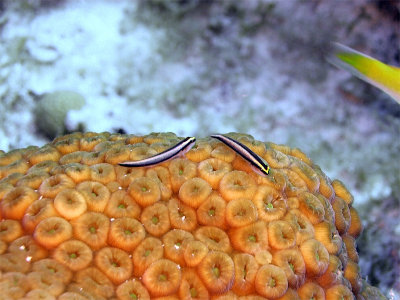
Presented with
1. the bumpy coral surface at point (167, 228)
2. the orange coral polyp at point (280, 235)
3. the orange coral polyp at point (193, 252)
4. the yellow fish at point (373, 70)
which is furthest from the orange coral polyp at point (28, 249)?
the yellow fish at point (373, 70)

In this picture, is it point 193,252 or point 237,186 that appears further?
point 237,186

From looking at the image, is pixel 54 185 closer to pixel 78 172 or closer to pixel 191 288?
pixel 78 172

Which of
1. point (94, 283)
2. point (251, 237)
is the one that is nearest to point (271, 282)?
point (251, 237)

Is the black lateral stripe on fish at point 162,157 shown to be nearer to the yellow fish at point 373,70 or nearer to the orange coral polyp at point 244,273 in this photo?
the orange coral polyp at point 244,273

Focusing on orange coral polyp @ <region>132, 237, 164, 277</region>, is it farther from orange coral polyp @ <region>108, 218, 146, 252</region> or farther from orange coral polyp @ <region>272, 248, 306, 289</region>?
orange coral polyp @ <region>272, 248, 306, 289</region>

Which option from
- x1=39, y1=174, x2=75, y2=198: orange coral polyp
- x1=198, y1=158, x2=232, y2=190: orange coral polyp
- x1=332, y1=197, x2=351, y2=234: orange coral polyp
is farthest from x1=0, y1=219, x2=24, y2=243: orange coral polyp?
x1=332, y1=197, x2=351, y2=234: orange coral polyp

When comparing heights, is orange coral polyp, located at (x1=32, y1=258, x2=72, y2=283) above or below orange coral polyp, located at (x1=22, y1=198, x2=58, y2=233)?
below
